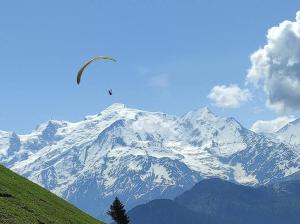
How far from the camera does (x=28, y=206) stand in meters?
Answer: 66.1

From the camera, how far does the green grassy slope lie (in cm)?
5800

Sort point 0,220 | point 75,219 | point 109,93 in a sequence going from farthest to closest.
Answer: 1. point 75,219
2. point 109,93
3. point 0,220

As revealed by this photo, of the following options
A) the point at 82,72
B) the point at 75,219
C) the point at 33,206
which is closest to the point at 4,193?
the point at 33,206

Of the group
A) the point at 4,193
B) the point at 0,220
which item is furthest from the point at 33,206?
the point at 0,220

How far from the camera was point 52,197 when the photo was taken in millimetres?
87375

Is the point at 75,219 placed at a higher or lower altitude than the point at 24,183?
lower

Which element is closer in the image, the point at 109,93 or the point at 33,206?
the point at 109,93

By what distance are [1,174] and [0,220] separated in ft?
91.2

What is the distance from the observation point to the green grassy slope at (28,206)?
57997 mm

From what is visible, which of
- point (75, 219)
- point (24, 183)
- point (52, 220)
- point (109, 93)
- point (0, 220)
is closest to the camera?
point (0, 220)

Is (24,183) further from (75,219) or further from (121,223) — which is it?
(121,223)

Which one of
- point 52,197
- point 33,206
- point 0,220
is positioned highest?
point 52,197

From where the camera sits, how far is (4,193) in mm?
67312

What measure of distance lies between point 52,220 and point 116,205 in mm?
7149
